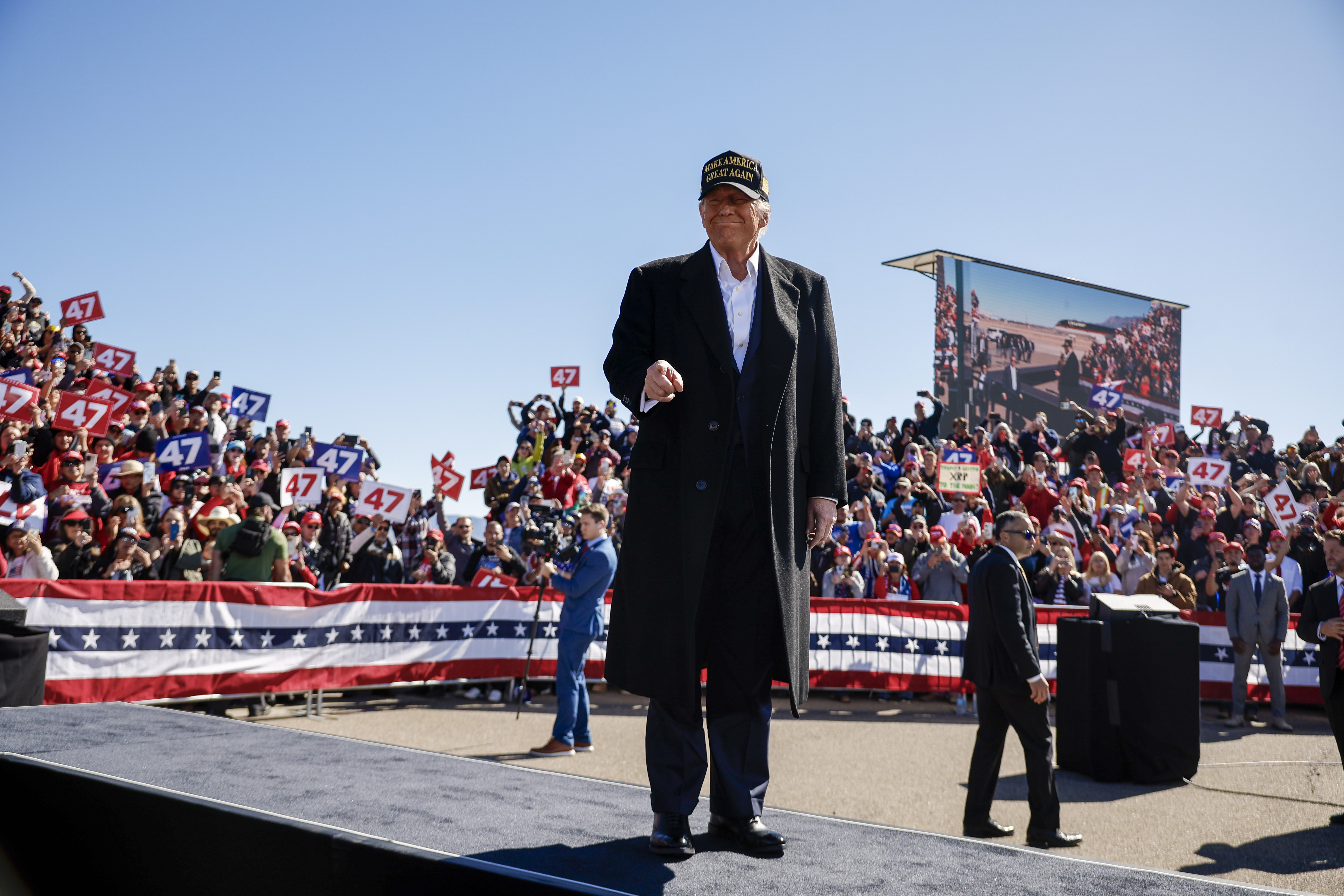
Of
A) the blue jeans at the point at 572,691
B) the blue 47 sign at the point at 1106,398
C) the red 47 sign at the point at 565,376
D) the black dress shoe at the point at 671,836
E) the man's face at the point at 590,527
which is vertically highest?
the blue 47 sign at the point at 1106,398

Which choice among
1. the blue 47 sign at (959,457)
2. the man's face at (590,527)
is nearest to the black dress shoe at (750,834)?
the man's face at (590,527)

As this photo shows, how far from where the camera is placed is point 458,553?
46.0 ft

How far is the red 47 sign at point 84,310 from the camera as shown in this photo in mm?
17266

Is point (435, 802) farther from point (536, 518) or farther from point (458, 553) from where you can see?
point (458, 553)

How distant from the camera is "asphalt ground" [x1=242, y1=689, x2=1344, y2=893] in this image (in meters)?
6.46

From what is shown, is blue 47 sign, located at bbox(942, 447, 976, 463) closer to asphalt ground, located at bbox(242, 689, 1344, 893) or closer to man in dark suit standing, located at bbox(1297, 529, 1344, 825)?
→ asphalt ground, located at bbox(242, 689, 1344, 893)

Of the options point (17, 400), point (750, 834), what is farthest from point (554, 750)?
point (17, 400)

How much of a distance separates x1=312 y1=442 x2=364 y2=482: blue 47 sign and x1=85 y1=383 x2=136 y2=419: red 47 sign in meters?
2.54

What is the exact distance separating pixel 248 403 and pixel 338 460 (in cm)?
357

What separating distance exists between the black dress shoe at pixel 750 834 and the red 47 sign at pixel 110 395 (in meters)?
11.3

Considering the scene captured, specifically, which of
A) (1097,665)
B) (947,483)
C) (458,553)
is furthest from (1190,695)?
(458,553)

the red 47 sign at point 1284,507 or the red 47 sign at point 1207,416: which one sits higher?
the red 47 sign at point 1207,416

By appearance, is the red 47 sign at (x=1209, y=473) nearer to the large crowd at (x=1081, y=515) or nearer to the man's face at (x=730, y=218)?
the large crowd at (x=1081, y=515)

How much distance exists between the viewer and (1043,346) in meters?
28.0
